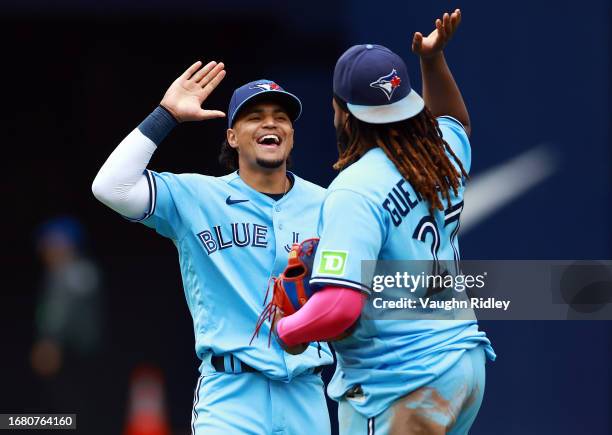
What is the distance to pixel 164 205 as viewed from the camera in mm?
4266

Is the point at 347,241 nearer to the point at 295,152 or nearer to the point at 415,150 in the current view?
Result: the point at 415,150

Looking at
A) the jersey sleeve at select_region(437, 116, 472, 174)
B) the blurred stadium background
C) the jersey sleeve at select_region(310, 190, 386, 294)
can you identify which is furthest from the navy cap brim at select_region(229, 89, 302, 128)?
the blurred stadium background

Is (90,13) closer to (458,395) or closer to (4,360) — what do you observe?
(4,360)

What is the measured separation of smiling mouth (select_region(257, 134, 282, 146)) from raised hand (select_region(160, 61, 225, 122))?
0.19 metres

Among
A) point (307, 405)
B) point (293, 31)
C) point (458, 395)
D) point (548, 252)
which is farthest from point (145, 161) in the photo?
point (293, 31)

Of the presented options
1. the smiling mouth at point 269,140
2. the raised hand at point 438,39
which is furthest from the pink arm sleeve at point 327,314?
the smiling mouth at point 269,140

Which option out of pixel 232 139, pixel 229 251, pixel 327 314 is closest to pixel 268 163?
pixel 232 139

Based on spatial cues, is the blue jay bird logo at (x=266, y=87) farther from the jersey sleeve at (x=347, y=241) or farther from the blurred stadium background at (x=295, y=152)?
the blurred stadium background at (x=295, y=152)

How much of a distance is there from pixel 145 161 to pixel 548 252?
288 cm

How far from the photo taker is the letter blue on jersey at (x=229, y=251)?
4188mm

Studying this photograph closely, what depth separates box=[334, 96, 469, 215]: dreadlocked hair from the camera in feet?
11.1

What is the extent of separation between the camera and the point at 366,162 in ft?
11.2

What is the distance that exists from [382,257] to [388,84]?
1.70 ft

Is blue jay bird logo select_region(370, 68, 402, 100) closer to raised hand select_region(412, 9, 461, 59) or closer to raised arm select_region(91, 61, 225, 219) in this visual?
raised hand select_region(412, 9, 461, 59)
